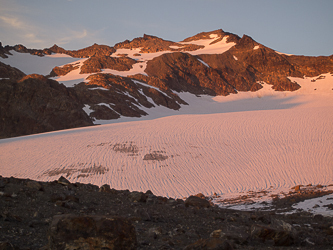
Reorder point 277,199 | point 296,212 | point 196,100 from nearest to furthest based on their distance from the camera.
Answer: point 296,212
point 277,199
point 196,100

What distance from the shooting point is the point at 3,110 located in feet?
138

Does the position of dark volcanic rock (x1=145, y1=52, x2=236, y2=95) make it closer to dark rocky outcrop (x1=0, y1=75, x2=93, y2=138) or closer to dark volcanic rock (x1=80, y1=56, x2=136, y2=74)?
dark volcanic rock (x1=80, y1=56, x2=136, y2=74)

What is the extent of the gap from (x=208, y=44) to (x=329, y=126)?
11299 centimetres

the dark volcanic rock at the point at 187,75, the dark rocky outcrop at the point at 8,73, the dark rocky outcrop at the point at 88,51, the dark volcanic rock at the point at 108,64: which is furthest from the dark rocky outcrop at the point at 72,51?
the dark rocky outcrop at the point at 8,73

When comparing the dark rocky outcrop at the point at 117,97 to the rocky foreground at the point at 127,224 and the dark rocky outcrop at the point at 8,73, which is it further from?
the rocky foreground at the point at 127,224

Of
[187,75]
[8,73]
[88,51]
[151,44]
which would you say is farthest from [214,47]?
[8,73]

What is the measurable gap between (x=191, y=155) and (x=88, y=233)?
16.8 m

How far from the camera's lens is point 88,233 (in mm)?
3777

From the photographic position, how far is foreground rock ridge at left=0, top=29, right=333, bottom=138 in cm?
4272

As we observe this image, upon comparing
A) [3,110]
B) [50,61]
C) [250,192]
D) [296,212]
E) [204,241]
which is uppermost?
[50,61]

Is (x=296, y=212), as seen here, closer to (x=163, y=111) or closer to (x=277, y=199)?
(x=277, y=199)

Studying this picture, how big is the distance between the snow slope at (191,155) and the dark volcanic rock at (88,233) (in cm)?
1099

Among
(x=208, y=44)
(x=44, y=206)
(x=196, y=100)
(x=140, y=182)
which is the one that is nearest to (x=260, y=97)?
(x=196, y=100)

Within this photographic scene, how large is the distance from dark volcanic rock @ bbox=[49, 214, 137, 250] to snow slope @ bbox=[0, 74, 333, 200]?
36.1ft
